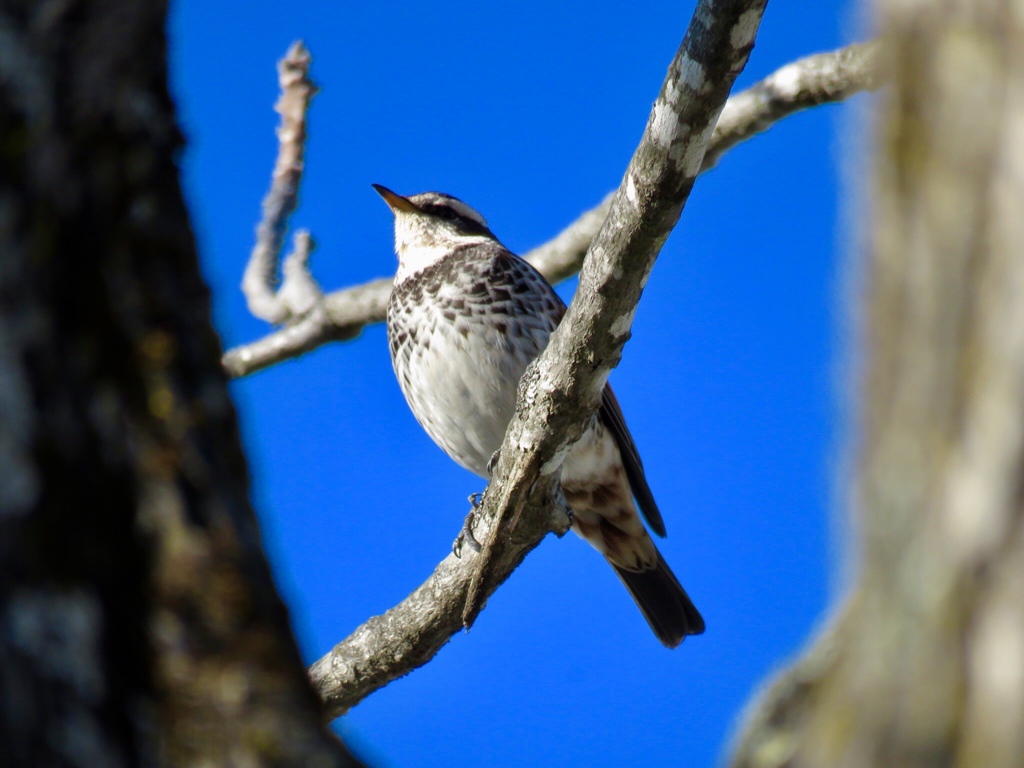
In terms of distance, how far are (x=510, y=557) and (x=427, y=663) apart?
0.71 metres

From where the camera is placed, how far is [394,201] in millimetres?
7734

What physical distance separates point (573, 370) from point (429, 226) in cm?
348

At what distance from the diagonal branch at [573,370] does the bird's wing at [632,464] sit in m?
1.74

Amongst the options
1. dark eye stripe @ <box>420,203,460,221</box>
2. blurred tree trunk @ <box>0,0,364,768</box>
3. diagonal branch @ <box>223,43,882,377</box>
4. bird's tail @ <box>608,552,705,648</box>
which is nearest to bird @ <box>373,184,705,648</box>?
bird's tail @ <box>608,552,705,648</box>

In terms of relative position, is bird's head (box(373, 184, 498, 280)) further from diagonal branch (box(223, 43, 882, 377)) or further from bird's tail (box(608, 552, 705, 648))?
bird's tail (box(608, 552, 705, 648))

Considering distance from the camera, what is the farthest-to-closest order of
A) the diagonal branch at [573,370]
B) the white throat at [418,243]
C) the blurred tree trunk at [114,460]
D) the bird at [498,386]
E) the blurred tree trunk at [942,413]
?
1. the white throat at [418,243]
2. the bird at [498,386]
3. the diagonal branch at [573,370]
4. the blurred tree trunk at [114,460]
5. the blurred tree trunk at [942,413]

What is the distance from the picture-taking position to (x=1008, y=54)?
1.21m

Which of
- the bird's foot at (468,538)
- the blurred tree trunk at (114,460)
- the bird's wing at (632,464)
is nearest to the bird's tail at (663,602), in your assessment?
the bird's wing at (632,464)

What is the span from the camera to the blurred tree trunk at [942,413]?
1199 millimetres

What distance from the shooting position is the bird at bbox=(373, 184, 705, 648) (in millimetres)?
6305

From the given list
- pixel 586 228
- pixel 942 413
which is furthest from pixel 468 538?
pixel 942 413

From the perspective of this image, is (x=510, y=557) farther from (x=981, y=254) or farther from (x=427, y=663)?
(x=981, y=254)

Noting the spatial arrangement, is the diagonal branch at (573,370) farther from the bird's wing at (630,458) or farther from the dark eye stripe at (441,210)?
the dark eye stripe at (441,210)

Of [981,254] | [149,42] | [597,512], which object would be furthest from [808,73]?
[981,254]
